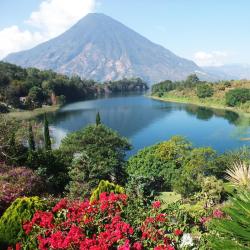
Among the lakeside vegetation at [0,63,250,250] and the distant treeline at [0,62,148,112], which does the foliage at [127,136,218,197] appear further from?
the distant treeline at [0,62,148,112]

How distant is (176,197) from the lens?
22.5 m

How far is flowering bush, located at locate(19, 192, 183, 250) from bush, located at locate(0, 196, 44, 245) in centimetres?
159

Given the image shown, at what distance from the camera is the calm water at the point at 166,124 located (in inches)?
2242

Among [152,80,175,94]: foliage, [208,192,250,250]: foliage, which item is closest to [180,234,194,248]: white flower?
[208,192,250,250]: foliage

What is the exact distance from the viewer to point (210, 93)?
117562 mm

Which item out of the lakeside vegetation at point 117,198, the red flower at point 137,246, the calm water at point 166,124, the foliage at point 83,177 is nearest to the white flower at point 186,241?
the lakeside vegetation at point 117,198

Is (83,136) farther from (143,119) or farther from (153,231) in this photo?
(143,119)

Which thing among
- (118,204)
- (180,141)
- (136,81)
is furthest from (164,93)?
(118,204)

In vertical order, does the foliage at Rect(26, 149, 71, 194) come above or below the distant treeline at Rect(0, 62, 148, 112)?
above

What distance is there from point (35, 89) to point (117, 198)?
97.4 meters

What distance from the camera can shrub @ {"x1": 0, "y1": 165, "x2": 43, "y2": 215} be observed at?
14.4 metres

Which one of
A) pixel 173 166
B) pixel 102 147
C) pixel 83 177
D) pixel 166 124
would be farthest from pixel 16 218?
pixel 166 124

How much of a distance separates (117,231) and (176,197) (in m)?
15.8

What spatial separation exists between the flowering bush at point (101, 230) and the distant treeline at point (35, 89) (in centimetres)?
6665
